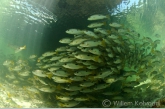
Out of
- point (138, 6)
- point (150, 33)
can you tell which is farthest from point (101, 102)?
point (138, 6)

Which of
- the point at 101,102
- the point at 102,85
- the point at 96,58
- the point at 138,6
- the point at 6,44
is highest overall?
the point at 138,6

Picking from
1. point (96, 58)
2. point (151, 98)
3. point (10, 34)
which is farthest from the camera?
point (10, 34)

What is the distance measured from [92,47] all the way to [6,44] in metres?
2.06

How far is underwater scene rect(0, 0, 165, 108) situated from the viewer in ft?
12.7

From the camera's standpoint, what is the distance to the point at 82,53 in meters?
3.84

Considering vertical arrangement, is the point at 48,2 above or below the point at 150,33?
above

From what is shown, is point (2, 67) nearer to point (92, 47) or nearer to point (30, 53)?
point (30, 53)

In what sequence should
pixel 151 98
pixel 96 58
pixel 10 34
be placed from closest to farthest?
pixel 96 58
pixel 151 98
pixel 10 34

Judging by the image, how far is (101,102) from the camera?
4023mm

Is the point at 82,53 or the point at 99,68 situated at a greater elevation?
the point at 82,53

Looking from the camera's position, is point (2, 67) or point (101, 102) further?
point (2, 67)

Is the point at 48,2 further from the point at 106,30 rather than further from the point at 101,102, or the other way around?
the point at 101,102

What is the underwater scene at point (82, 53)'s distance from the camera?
386 cm

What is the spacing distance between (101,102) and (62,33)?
5.55 ft
